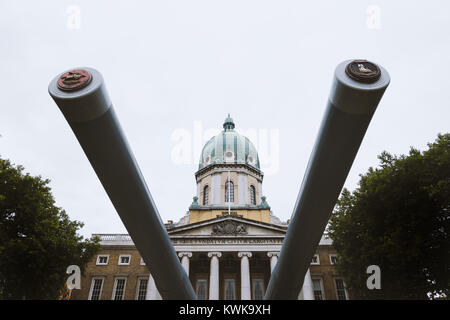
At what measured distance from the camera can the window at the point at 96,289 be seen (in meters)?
34.4

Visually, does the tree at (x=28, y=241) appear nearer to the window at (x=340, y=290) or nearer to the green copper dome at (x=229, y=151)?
the green copper dome at (x=229, y=151)

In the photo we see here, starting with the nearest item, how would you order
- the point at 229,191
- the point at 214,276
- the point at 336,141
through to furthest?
the point at 336,141 < the point at 214,276 < the point at 229,191

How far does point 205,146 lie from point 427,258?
34.8 meters

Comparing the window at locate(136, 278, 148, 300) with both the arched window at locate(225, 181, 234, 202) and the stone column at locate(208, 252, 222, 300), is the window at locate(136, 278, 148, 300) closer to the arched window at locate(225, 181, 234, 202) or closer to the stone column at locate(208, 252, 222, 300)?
the stone column at locate(208, 252, 222, 300)

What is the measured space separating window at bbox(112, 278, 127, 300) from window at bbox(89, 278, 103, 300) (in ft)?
5.08

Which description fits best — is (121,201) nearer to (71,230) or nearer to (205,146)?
(71,230)

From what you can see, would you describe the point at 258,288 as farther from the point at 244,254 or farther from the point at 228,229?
the point at 228,229

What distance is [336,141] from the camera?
2.73 metres

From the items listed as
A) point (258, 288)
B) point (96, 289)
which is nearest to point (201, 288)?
point (258, 288)

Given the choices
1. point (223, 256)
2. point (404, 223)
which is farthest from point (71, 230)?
point (404, 223)

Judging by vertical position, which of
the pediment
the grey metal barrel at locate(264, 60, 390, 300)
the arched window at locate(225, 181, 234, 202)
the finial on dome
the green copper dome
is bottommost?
the grey metal barrel at locate(264, 60, 390, 300)

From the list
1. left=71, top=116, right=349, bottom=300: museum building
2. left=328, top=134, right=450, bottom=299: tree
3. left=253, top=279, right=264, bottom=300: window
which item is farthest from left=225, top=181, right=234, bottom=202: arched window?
left=328, top=134, right=450, bottom=299: tree

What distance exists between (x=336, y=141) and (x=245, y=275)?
30666 millimetres

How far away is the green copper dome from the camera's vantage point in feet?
149
